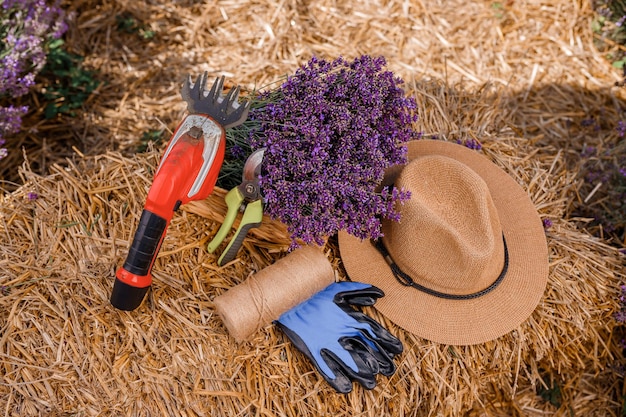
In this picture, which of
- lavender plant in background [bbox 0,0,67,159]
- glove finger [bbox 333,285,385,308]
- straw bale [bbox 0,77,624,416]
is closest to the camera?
straw bale [bbox 0,77,624,416]

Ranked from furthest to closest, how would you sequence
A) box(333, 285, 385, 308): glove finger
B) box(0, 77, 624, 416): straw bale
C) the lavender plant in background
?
1. the lavender plant in background
2. box(333, 285, 385, 308): glove finger
3. box(0, 77, 624, 416): straw bale

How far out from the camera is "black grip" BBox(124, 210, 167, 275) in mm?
1600

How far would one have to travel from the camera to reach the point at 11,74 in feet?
7.60

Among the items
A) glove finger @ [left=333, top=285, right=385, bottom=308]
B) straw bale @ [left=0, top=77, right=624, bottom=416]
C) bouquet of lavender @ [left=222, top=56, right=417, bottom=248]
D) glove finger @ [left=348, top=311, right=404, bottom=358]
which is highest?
bouquet of lavender @ [left=222, top=56, right=417, bottom=248]

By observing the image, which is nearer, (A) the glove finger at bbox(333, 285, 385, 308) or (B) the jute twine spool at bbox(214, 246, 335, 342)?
(B) the jute twine spool at bbox(214, 246, 335, 342)

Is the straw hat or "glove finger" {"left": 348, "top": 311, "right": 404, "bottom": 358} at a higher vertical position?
the straw hat

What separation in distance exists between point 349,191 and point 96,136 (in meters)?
1.74

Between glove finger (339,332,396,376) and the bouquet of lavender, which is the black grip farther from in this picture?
glove finger (339,332,396,376)

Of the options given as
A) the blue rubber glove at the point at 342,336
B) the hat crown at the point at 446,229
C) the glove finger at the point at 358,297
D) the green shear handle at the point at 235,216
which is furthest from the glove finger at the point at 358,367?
the green shear handle at the point at 235,216

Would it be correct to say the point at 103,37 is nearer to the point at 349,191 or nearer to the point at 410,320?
the point at 349,191

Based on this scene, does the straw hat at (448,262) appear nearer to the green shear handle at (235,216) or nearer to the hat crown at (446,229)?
the hat crown at (446,229)

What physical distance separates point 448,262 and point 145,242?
43.5 inches

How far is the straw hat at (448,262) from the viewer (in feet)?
6.37

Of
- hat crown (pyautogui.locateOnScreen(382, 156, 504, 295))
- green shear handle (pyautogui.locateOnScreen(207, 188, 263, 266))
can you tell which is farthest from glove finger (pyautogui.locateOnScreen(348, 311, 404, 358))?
green shear handle (pyautogui.locateOnScreen(207, 188, 263, 266))
